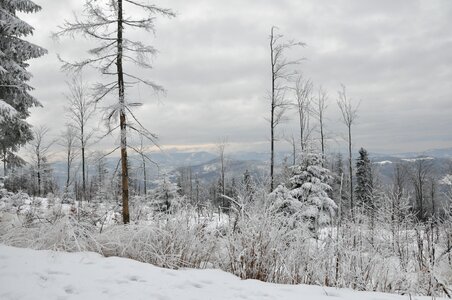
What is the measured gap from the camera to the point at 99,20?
28.6 ft

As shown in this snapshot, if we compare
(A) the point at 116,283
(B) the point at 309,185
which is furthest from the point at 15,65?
(B) the point at 309,185

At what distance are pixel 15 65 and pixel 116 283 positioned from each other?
36.1 ft

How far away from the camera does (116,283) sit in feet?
12.4

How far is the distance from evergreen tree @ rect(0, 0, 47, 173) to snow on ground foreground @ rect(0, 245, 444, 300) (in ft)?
27.4

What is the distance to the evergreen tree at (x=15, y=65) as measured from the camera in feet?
36.4

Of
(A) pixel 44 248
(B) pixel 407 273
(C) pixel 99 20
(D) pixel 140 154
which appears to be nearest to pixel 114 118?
(D) pixel 140 154

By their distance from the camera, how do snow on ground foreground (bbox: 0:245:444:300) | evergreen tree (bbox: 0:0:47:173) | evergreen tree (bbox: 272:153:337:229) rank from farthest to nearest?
evergreen tree (bbox: 272:153:337:229) < evergreen tree (bbox: 0:0:47:173) < snow on ground foreground (bbox: 0:245:444:300)

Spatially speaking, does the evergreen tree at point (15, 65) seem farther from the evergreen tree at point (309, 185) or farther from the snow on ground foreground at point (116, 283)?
the evergreen tree at point (309, 185)

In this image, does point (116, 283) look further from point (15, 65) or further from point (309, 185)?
point (309, 185)

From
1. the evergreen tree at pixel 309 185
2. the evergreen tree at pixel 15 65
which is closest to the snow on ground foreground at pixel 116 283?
the evergreen tree at pixel 15 65

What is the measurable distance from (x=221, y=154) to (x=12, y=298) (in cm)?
3901

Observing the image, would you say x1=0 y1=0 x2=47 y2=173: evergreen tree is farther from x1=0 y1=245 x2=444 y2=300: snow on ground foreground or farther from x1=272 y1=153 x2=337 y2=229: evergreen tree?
x1=272 y1=153 x2=337 y2=229: evergreen tree

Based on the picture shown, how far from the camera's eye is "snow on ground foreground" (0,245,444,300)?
11.5ft

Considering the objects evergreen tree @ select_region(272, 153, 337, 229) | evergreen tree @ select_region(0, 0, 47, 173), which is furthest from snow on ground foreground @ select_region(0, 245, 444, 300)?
evergreen tree @ select_region(272, 153, 337, 229)
